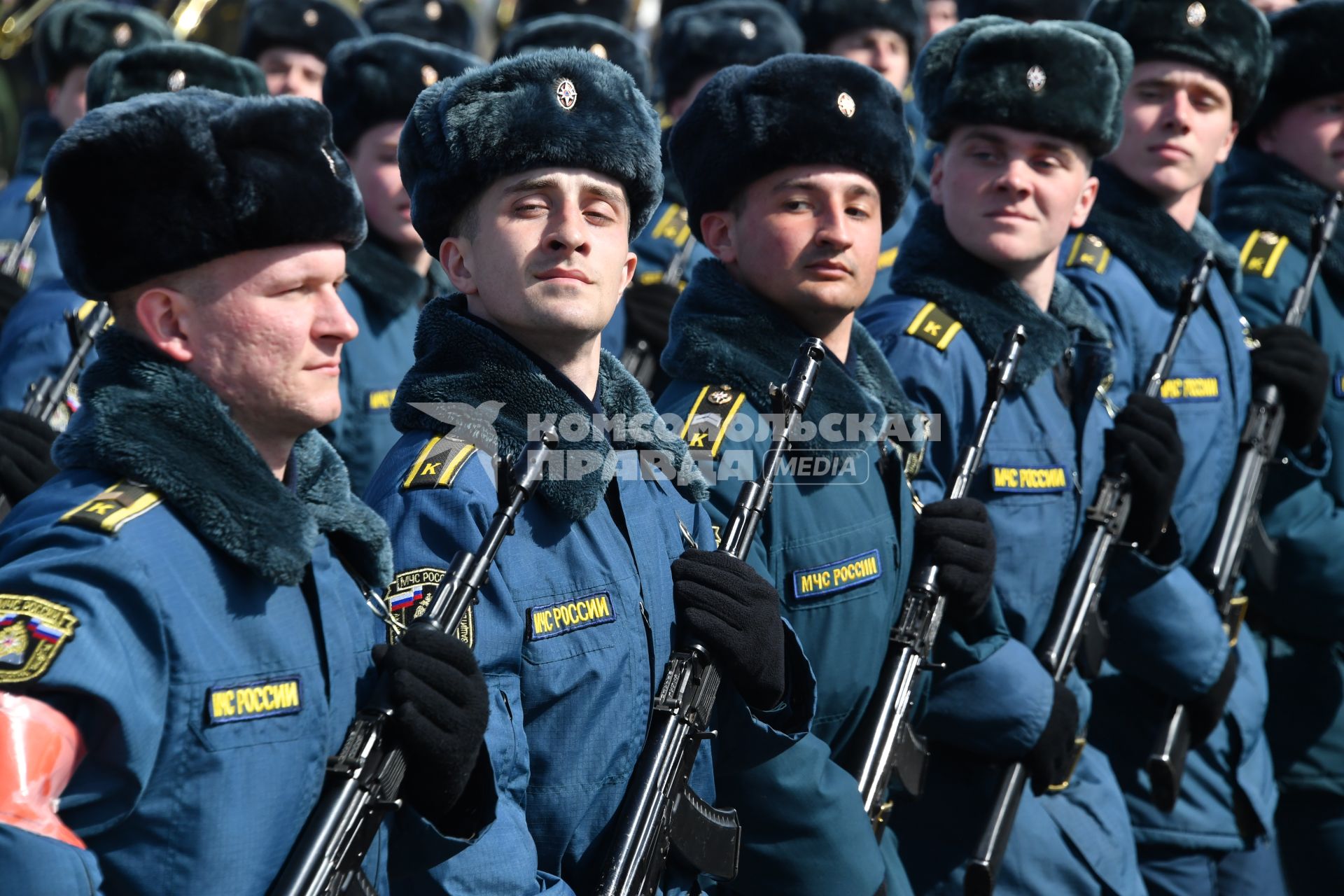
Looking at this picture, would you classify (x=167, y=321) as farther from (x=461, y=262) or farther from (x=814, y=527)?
(x=814, y=527)

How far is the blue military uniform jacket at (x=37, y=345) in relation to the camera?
17.7ft

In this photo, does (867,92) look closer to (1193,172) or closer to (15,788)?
(1193,172)

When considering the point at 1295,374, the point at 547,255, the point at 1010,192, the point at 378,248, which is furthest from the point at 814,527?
the point at 378,248

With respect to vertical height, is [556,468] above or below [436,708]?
above

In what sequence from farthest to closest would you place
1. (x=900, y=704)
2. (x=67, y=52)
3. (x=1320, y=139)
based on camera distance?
(x=67, y=52) → (x=1320, y=139) → (x=900, y=704)

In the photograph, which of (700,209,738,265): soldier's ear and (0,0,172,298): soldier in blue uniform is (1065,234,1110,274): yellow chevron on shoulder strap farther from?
(0,0,172,298): soldier in blue uniform

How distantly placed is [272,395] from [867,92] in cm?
208

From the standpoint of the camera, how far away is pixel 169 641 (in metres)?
2.57

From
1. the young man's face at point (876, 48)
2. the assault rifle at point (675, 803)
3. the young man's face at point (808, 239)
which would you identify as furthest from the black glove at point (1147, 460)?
the young man's face at point (876, 48)

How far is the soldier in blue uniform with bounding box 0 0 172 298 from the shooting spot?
7652 millimetres

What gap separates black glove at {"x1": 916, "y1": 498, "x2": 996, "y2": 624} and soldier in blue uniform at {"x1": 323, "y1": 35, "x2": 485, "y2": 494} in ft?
6.74

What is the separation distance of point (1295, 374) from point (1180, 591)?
2.97ft

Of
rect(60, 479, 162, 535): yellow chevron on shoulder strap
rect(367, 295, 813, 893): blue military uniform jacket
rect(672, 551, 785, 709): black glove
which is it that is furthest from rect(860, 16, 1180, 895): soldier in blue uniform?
rect(60, 479, 162, 535): yellow chevron on shoulder strap

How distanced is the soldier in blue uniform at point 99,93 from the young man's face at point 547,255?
93.8 inches
